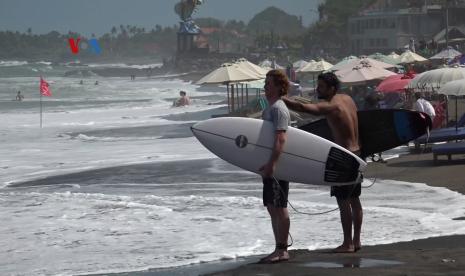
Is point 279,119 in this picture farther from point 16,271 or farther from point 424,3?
point 424,3

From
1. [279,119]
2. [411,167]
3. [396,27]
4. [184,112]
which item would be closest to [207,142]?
[279,119]

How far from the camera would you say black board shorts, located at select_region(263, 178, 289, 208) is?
24.4 feet

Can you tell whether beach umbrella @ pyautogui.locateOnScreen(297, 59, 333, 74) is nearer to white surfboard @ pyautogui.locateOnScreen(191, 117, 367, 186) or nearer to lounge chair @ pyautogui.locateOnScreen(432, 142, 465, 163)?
lounge chair @ pyautogui.locateOnScreen(432, 142, 465, 163)

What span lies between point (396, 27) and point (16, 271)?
91312 mm

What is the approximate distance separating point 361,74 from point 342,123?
58.7ft

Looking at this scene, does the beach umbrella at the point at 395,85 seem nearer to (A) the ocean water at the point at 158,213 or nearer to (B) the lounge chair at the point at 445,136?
(A) the ocean water at the point at 158,213

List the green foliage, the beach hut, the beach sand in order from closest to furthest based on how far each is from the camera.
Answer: the beach sand, the beach hut, the green foliage

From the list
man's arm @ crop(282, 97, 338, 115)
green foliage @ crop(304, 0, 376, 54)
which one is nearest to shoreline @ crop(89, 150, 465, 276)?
man's arm @ crop(282, 97, 338, 115)

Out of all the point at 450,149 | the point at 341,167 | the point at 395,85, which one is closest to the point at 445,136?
the point at 450,149

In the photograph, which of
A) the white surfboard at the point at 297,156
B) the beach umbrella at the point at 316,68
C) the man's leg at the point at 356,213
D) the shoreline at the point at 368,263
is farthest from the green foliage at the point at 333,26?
the white surfboard at the point at 297,156

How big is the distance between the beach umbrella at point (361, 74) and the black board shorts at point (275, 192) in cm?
1758

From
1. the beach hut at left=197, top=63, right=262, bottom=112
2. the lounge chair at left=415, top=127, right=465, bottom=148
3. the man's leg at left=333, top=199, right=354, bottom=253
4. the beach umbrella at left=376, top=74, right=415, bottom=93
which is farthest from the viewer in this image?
the beach hut at left=197, top=63, right=262, bottom=112

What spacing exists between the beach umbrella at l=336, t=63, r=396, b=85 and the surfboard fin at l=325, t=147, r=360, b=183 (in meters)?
17.3

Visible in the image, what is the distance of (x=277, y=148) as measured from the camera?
7352mm
